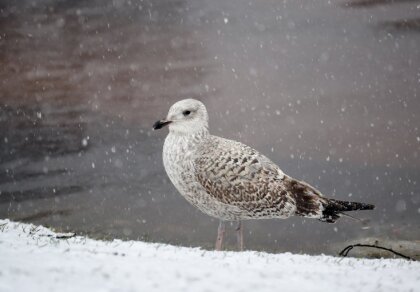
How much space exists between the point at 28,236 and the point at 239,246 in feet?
12.7

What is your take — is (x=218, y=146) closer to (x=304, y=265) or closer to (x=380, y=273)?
(x=304, y=265)

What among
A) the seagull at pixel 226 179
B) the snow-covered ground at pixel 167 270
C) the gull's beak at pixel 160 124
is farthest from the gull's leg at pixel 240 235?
the gull's beak at pixel 160 124

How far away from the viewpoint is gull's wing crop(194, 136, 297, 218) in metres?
8.93

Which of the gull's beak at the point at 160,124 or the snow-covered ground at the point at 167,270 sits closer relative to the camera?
the snow-covered ground at the point at 167,270

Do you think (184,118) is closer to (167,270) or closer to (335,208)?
(335,208)

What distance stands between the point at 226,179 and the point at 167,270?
11.4 ft

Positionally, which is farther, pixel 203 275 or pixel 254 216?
pixel 254 216

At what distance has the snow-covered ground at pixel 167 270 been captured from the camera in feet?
16.5

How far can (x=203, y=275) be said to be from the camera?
5.59 meters

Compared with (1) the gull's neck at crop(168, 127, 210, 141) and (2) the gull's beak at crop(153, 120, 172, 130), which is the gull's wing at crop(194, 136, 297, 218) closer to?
(1) the gull's neck at crop(168, 127, 210, 141)

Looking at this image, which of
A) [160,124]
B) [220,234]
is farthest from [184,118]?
[220,234]

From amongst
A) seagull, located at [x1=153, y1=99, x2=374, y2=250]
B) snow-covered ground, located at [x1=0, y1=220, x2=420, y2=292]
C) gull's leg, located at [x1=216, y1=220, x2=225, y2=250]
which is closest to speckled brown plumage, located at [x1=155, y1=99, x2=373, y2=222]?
seagull, located at [x1=153, y1=99, x2=374, y2=250]

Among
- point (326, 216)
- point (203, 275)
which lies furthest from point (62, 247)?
point (326, 216)

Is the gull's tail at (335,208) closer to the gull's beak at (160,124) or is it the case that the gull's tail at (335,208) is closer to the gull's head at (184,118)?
the gull's head at (184,118)
